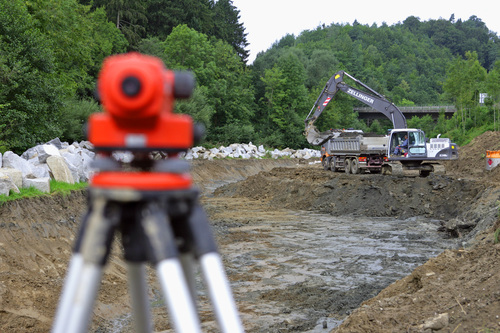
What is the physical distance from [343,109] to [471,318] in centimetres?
8119

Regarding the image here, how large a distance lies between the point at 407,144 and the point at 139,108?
71.5ft

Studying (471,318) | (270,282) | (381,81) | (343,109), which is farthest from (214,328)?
(381,81)

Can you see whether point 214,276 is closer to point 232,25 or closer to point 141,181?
point 141,181

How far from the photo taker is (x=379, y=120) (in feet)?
319

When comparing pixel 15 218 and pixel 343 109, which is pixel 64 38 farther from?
pixel 343 109

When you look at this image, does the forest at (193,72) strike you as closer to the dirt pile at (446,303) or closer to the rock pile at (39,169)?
the rock pile at (39,169)

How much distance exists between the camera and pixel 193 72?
5572 cm

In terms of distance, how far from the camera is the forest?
59.5 feet

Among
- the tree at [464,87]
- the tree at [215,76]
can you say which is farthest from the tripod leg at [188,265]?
the tree at [464,87]

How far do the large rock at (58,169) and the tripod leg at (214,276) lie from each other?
1150cm

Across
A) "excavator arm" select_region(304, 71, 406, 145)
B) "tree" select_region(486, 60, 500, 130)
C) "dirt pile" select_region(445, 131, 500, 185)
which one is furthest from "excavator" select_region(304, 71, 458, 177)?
"tree" select_region(486, 60, 500, 130)

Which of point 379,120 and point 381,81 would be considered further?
point 381,81

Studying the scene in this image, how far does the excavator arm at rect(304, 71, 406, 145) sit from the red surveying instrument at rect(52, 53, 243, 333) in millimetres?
25211

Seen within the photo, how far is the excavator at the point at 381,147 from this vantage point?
21359mm
